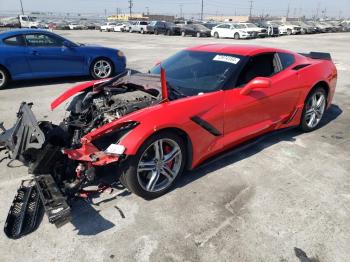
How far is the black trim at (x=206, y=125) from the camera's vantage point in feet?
12.0

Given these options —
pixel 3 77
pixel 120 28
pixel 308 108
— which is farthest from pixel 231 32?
pixel 308 108

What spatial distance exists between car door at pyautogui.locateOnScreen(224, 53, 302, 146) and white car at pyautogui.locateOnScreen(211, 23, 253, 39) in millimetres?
25538

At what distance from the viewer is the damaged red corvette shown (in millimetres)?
3248

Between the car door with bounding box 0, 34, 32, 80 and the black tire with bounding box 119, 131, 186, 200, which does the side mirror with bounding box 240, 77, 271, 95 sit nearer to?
the black tire with bounding box 119, 131, 186, 200

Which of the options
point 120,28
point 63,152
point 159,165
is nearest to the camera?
point 63,152

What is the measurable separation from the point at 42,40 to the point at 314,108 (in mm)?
6730

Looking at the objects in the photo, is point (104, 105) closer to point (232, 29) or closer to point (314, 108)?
point (314, 108)

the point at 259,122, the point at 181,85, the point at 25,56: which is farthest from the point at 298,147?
the point at 25,56

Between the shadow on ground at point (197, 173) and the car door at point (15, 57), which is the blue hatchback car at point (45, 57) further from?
the shadow on ground at point (197, 173)

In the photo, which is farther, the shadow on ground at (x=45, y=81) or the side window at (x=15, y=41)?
the shadow on ground at (x=45, y=81)

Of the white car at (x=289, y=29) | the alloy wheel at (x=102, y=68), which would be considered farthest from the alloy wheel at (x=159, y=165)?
the white car at (x=289, y=29)

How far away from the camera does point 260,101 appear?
4316mm

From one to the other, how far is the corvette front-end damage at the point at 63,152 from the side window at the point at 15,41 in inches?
210

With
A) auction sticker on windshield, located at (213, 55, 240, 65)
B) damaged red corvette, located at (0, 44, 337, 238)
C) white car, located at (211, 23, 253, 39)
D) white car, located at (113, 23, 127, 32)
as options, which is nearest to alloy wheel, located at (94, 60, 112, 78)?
damaged red corvette, located at (0, 44, 337, 238)
